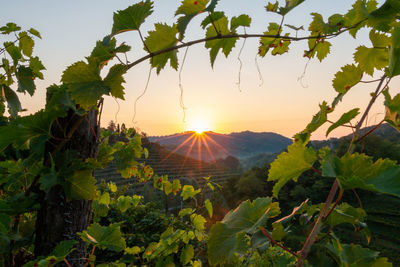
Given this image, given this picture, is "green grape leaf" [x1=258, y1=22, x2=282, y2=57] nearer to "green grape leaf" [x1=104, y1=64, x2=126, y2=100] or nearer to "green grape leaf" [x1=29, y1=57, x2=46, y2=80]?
"green grape leaf" [x1=104, y1=64, x2=126, y2=100]

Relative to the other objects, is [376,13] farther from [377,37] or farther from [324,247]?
[324,247]

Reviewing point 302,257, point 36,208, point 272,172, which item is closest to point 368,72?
point 272,172

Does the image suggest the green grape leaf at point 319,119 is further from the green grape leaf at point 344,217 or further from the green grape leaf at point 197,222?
the green grape leaf at point 197,222

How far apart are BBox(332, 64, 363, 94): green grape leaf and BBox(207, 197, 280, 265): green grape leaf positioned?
35 centimetres

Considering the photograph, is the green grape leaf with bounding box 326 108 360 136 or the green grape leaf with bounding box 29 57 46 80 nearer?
the green grape leaf with bounding box 326 108 360 136

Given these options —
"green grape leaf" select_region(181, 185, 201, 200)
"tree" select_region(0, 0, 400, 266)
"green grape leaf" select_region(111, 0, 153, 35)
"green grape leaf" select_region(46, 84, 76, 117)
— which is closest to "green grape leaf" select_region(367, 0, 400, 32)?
"tree" select_region(0, 0, 400, 266)

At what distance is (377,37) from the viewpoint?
2.53 feet

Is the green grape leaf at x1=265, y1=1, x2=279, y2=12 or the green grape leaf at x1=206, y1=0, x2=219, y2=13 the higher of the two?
the green grape leaf at x1=265, y1=1, x2=279, y2=12

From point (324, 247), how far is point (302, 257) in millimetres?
84

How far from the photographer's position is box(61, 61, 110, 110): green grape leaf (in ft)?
2.34

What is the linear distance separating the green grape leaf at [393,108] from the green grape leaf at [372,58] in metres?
0.32

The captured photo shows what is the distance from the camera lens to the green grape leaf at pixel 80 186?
864 mm

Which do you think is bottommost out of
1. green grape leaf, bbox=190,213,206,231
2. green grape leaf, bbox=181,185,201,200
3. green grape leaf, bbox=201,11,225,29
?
green grape leaf, bbox=190,213,206,231

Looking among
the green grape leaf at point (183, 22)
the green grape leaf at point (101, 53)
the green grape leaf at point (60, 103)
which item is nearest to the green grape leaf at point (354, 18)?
the green grape leaf at point (183, 22)
